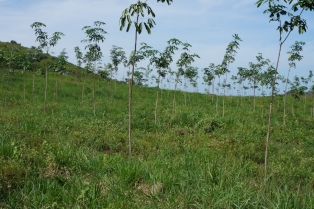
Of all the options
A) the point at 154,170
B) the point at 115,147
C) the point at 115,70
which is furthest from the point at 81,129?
the point at 115,70

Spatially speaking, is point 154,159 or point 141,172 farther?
point 154,159

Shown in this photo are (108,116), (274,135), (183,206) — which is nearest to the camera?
(183,206)

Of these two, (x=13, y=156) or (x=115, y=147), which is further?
(x=115, y=147)

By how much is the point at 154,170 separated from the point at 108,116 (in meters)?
7.86

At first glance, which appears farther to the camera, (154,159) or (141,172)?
(154,159)

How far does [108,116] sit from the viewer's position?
12.7 meters

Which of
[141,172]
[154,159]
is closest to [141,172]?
[141,172]

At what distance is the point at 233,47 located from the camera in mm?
14109

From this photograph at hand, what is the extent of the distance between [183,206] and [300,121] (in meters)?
13.3

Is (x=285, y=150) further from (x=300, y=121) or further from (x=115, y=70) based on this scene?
(x=115, y=70)

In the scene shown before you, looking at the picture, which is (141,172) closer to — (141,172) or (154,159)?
(141,172)

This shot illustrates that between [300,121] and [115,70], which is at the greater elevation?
[115,70]

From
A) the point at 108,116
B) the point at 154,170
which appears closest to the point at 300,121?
the point at 108,116

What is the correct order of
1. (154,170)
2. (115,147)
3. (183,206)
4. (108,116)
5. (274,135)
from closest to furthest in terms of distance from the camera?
1. (183,206)
2. (154,170)
3. (115,147)
4. (274,135)
5. (108,116)
